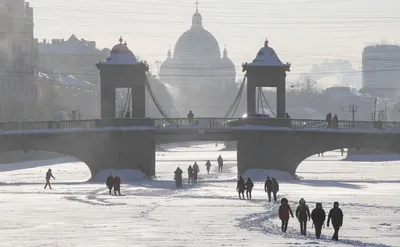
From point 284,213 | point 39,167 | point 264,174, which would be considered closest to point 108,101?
point 264,174

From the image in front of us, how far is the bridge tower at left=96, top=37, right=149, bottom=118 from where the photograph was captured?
85438 millimetres

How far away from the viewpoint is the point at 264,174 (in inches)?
3280

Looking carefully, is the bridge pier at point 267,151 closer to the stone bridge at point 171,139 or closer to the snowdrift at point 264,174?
the stone bridge at point 171,139

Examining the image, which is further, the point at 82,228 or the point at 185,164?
the point at 185,164

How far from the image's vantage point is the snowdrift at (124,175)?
81875mm

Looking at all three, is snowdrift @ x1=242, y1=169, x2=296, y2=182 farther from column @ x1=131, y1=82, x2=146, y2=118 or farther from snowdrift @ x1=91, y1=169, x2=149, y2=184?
column @ x1=131, y1=82, x2=146, y2=118

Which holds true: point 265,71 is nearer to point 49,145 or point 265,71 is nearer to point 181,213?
point 49,145

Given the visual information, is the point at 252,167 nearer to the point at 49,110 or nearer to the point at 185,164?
the point at 185,164

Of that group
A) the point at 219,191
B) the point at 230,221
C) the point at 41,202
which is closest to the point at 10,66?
the point at 219,191

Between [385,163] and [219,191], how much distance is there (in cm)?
5093

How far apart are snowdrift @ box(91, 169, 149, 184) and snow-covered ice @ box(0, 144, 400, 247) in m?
1.10

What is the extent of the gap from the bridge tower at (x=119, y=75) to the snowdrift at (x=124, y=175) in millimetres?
4780

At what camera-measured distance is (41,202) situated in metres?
54.5

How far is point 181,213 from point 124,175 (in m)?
35.3
